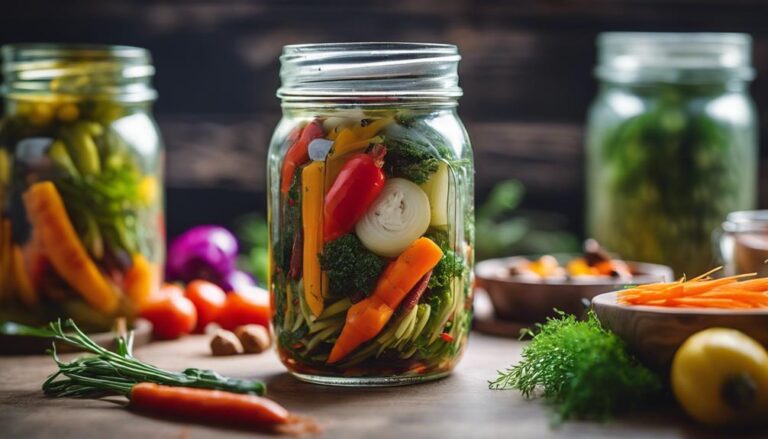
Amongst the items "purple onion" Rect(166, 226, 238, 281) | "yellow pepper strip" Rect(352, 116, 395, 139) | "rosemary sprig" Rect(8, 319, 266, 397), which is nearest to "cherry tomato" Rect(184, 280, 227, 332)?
"purple onion" Rect(166, 226, 238, 281)

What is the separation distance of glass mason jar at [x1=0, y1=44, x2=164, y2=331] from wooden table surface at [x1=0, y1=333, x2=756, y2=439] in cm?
23

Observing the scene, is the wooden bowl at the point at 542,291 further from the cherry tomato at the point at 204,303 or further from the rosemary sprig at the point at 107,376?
the rosemary sprig at the point at 107,376

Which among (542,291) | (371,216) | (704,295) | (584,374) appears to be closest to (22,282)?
(371,216)

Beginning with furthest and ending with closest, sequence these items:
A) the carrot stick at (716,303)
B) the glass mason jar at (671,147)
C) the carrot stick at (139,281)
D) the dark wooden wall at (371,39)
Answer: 1. the dark wooden wall at (371,39)
2. the glass mason jar at (671,147)
3. the carrot stick at (139,281)
4. the carrot stick at (716,303)

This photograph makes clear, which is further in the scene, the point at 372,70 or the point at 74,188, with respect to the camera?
the point at 74,188

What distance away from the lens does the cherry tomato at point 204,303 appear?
81.6 inches

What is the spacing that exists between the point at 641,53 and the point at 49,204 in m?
1.34

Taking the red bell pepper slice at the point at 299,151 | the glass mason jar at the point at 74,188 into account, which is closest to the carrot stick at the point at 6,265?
the glass mason jar at the point at 74,188

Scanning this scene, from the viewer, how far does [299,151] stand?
1523 mm

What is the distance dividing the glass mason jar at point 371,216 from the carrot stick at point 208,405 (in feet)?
0.55

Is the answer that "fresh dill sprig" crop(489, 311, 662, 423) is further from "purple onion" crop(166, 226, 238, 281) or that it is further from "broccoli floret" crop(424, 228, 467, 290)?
"purple onion" crop(166, 226, 238, 281)

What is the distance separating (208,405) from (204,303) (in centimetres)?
73

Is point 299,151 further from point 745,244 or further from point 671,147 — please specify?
point 671,147

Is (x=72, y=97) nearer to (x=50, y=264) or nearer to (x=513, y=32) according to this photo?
(x=50, y=264)
